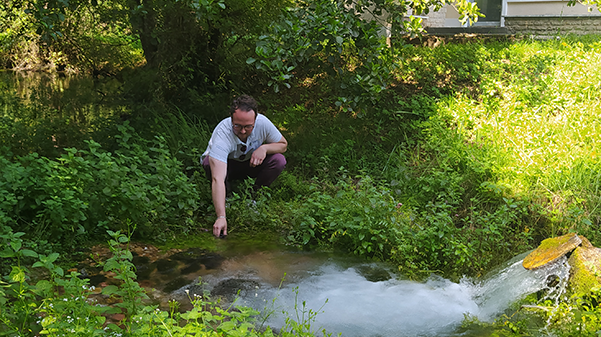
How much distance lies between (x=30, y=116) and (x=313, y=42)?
16.7ft

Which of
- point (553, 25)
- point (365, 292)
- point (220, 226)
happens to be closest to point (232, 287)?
point (220, 226)

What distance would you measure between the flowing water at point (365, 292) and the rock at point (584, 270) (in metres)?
0.07

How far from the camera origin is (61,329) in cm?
249

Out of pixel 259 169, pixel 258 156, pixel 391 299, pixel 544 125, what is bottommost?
pixel 391 299

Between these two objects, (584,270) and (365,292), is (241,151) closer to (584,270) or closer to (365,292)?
(365,292)

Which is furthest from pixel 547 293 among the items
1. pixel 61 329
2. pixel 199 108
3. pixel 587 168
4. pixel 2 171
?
pixel 199 108

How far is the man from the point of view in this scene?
16.6 ft

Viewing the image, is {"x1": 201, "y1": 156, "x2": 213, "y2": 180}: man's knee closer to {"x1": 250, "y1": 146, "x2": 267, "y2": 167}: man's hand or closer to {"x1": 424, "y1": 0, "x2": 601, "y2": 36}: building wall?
{"x1": 250, "y1": 146, "x2": 267, "y2": 167}: man's hand

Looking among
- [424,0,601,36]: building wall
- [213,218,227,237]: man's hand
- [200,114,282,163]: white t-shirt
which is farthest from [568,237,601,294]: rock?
[424,0,601,36]: building wall

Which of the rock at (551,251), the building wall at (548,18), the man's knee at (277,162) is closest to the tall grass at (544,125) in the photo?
the rock at (551,251)

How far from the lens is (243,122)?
5.37 meters

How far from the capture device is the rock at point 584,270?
4098mm

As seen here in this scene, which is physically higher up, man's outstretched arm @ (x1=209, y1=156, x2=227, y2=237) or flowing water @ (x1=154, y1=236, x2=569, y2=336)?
man's outstretched arm @ (x1=209, y1=156, x2=227, y2=237)

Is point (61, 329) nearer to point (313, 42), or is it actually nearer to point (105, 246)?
point (105, 246)
